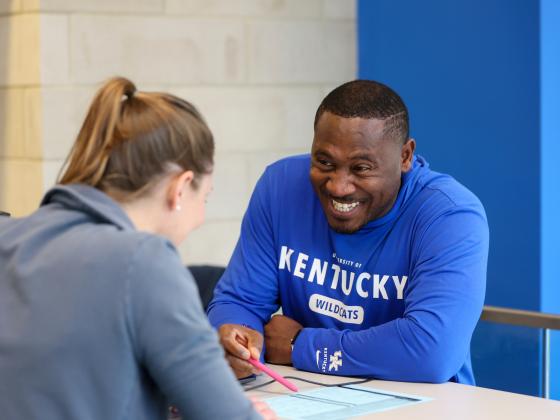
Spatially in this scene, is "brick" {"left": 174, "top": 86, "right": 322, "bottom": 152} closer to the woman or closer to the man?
the man

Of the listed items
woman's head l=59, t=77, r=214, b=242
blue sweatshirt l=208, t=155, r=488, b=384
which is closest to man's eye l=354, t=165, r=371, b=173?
blue sweatshirt l=208, t=155, r=488, b=384

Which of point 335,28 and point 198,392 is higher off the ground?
point 335,28

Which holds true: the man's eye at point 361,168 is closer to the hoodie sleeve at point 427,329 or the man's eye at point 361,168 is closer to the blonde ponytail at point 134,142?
the hoodie sleeve at point 427,329

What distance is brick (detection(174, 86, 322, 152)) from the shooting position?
4.15 metres

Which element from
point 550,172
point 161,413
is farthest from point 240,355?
point 550,172

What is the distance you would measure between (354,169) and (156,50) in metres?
1.72

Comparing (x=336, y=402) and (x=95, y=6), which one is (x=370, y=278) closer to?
(x=336, y=402)

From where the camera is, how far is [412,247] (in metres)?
2.48

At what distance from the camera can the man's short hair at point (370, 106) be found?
2514 millimetres

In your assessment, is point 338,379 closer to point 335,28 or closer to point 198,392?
point 198,392

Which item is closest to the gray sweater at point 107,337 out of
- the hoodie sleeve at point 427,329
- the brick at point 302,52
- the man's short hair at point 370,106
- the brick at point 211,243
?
the hoodie sleeve at point 427,329

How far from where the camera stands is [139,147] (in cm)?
152

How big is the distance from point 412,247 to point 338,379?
0.38 metres

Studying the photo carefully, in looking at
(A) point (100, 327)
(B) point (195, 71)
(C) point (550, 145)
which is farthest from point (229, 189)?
(A) point (100, 327)
